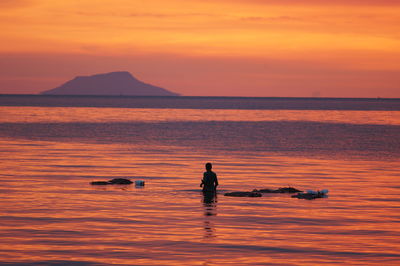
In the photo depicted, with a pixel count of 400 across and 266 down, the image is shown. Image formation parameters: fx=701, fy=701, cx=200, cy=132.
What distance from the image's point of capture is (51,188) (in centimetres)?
3178

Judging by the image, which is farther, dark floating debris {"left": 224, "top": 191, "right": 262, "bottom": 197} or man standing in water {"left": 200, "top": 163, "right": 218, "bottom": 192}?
dark floating debris {"left": 224, "top": 191, "right": 262, "bottom": 197}

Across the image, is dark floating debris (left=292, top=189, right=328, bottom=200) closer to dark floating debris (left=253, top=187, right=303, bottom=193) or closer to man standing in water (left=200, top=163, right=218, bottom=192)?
dark floating debris (left=253, top=187, right=303, bottom=193)

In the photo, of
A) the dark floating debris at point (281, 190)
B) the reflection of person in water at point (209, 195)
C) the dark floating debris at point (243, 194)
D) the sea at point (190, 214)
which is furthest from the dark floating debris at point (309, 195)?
the reflection of person in water at point (209, 195)

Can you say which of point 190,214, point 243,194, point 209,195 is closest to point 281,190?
point 243,194

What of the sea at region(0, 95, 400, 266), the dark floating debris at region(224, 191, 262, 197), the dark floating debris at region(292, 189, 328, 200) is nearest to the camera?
the sea at region(0, 95, 400, 266)

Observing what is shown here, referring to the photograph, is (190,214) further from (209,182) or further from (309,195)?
(309,195)

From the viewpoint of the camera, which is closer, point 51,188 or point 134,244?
point 134,244

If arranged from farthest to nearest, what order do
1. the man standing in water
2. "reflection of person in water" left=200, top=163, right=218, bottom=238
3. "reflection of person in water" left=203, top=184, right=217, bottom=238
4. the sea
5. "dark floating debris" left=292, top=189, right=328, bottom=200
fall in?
"dark floating debris" left=292, top=189, right=328, bottom=200
the man standing in water
"reflection of person in water" left=200, top=163, right=218, bottom=238
"reflection of person in water" left=203, top=184, right=217, bottom=238
the sea

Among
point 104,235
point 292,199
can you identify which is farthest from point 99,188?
point 104,235

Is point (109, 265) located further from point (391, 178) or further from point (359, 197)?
point (391, 178)

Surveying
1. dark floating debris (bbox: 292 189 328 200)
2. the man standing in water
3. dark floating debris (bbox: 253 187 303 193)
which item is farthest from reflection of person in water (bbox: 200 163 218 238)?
dark floating debris (bbox: 292 189 328 200)

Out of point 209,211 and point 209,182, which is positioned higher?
point 209,182

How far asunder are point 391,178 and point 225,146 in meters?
30.6

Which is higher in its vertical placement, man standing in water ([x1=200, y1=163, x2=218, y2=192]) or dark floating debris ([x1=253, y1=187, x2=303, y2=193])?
man standing in water ([x1=200, y1=163, x2=218, y2=192])
